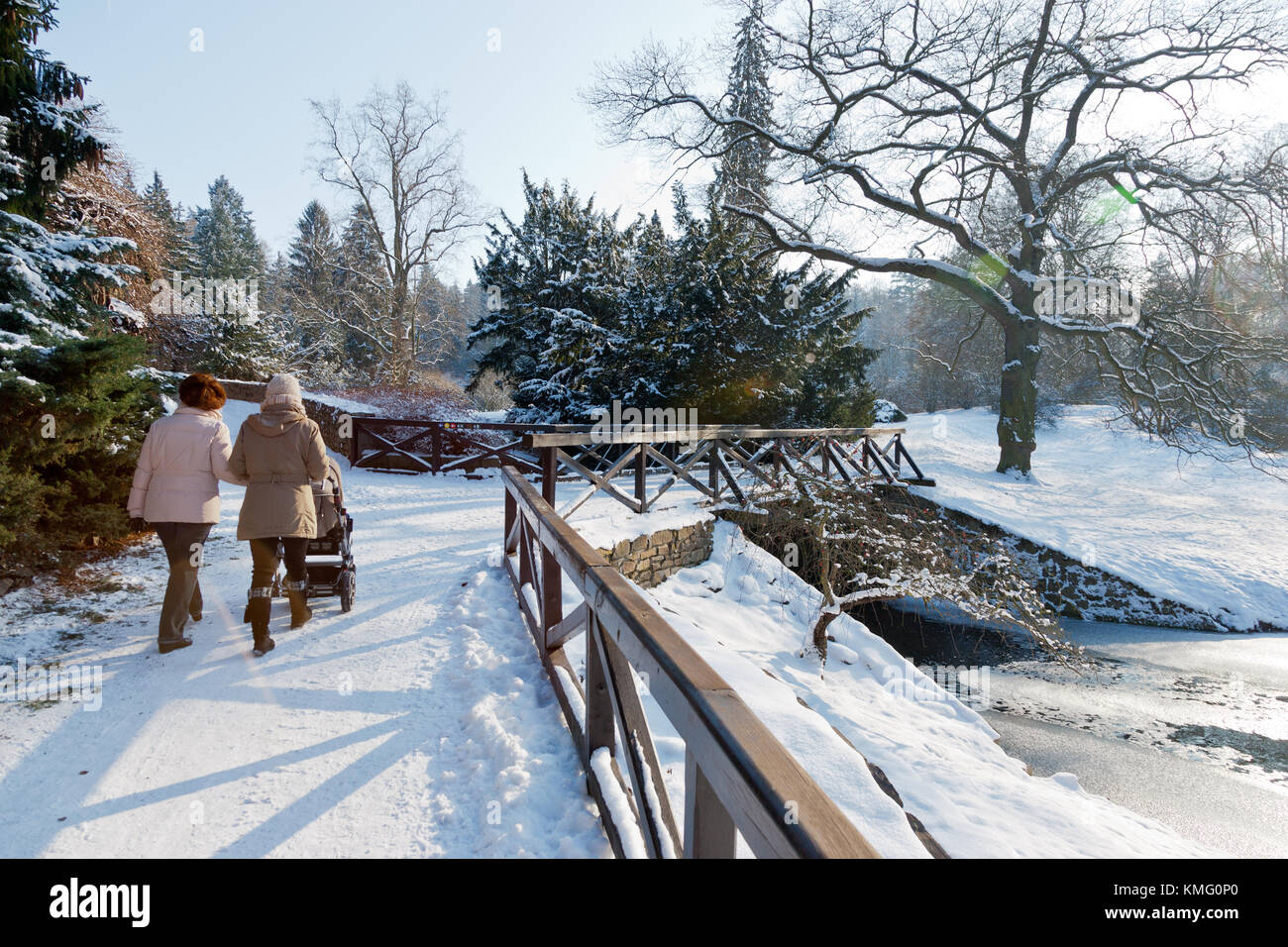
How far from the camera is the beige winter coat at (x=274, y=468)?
11.9 feet

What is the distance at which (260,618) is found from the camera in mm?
3617

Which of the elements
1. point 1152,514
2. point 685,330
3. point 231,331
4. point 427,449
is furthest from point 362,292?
point 1152,514

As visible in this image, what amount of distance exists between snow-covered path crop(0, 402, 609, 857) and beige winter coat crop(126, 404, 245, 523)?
0.88m

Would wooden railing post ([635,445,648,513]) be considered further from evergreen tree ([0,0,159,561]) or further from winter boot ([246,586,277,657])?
evergreen tree ([0,0,159,561])

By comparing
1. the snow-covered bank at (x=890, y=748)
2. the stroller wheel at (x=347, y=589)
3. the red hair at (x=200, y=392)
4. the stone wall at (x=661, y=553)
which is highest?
the red hair at (x=200, y=392)

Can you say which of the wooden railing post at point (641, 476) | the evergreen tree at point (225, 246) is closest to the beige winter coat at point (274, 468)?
the wooden railing post at point (641, 476)

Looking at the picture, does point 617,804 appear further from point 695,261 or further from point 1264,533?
point 1264,533

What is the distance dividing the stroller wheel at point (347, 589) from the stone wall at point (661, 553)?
94.4 inches

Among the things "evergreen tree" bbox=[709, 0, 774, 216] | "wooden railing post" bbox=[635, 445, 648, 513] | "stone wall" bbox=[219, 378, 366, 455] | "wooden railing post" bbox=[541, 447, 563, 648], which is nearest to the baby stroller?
"wooden railing post" bbox=[541, 447, 563, 648]

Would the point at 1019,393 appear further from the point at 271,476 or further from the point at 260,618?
the point at 260,618

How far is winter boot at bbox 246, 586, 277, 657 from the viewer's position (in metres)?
3.62

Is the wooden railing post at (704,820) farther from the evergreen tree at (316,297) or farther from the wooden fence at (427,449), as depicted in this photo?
the evergreen tree at (316,297)
